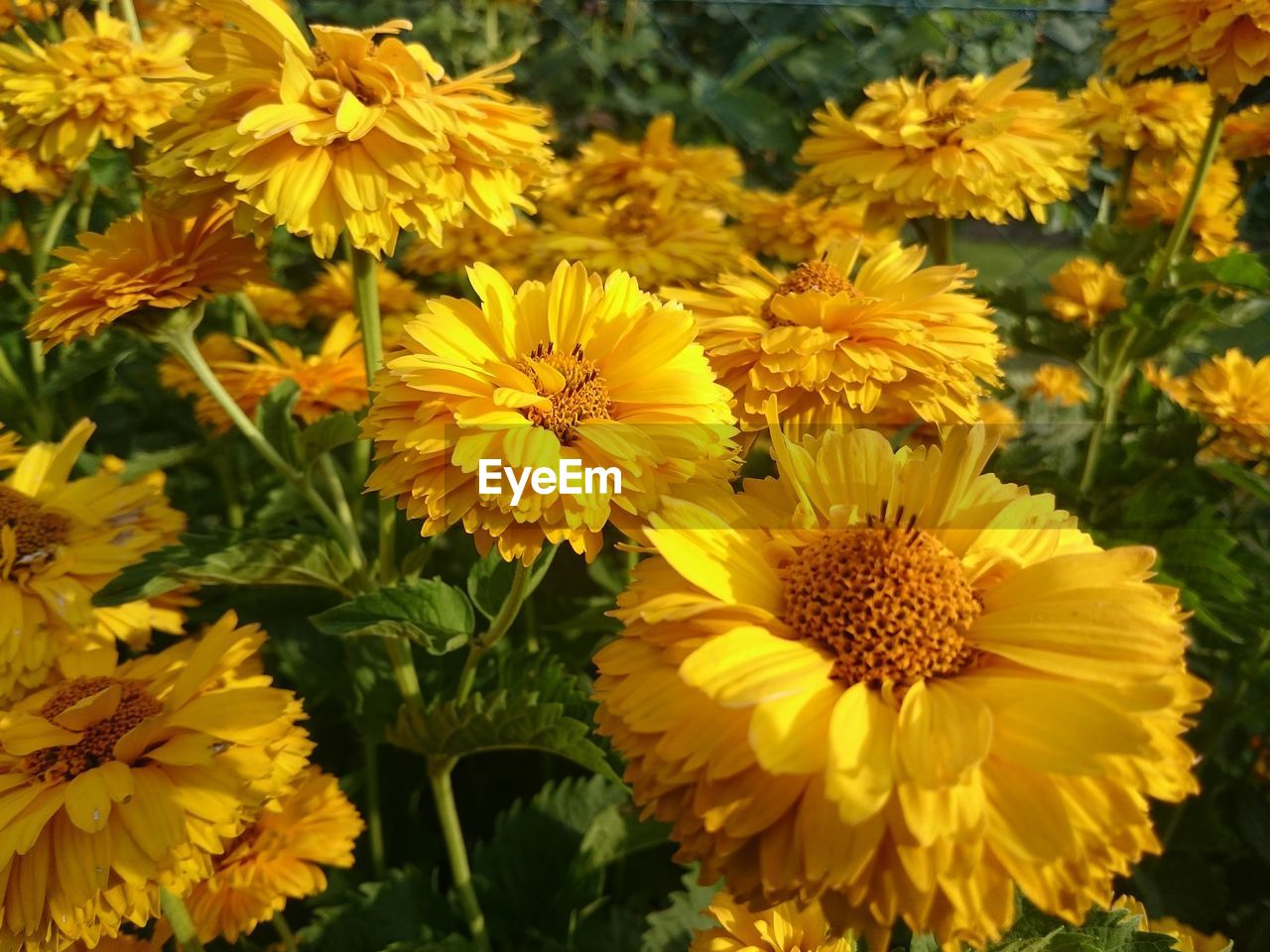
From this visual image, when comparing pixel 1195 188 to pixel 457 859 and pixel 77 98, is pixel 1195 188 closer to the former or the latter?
pixel 457 859

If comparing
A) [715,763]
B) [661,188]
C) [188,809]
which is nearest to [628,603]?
[715,763]

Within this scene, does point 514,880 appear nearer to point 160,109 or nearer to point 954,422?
point 954,422

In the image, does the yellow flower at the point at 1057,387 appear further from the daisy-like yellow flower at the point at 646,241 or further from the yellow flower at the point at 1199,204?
the daisy-like yellow flower at the point at 646,241

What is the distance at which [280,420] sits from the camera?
58.4 inches

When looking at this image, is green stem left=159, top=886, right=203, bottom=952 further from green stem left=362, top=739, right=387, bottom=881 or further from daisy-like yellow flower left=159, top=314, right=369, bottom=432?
daisy-like yellow flower left=159, top=314, right=369, bottom=432

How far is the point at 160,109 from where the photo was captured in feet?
6.01

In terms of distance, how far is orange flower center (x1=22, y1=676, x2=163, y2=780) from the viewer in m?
1.18

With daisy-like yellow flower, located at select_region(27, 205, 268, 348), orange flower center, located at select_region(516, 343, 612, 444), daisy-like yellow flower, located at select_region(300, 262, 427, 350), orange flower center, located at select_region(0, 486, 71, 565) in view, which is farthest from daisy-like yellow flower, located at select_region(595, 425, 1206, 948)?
daisy-like yellow flower, located at select_region(300, 262, 427, 350)

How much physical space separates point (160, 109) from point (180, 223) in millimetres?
605

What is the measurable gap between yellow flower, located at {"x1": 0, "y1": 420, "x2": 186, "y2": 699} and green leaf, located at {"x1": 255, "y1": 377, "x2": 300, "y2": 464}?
0.29m

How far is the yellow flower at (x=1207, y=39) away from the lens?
1594mm

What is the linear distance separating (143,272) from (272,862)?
0.89 meters

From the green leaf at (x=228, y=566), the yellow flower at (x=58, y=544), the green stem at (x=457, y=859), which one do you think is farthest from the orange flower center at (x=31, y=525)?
the green stem at (x=457, y=859)

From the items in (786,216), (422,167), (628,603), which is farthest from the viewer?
(786,216)
